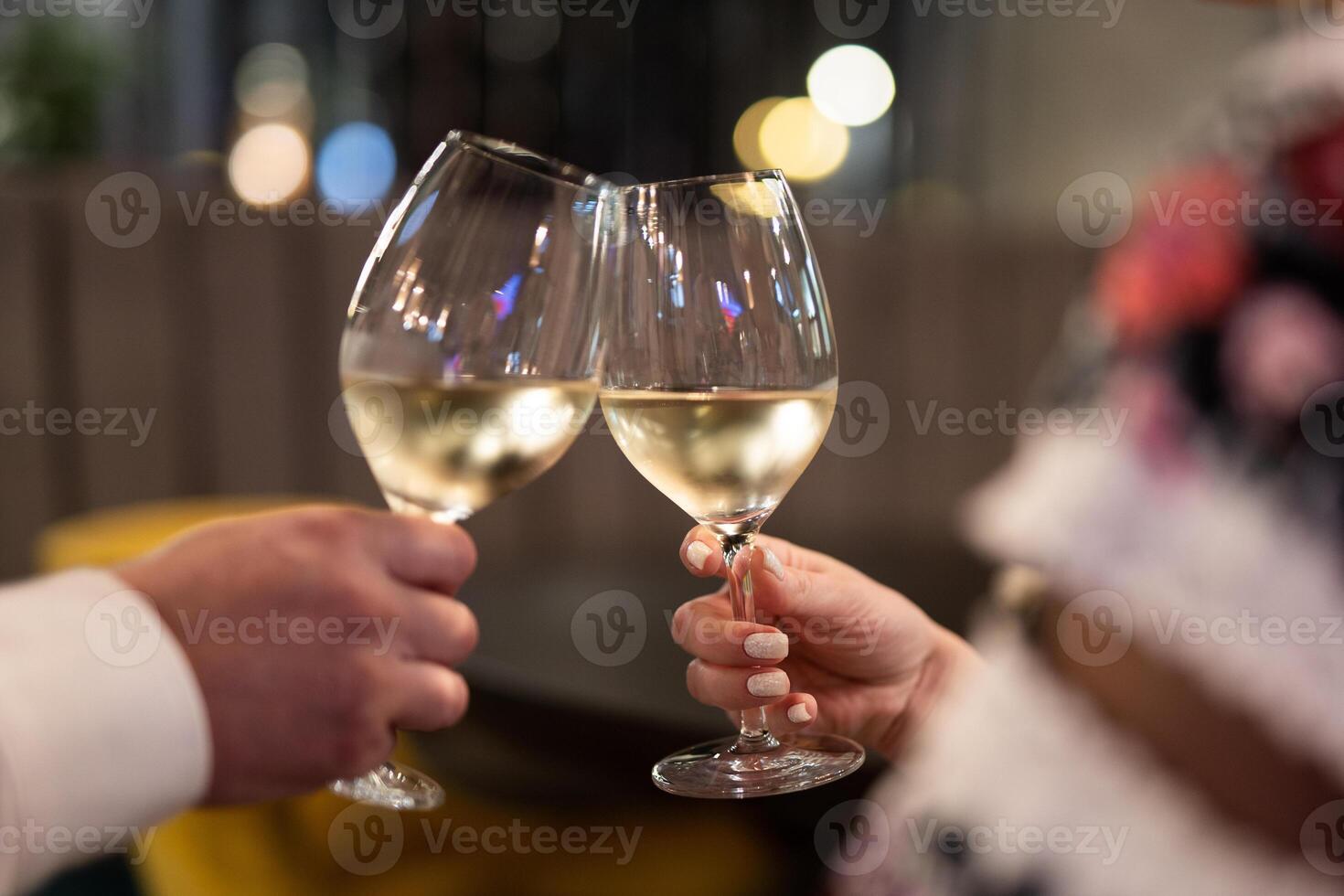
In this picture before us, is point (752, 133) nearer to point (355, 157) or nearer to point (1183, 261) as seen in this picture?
point (355, 157)

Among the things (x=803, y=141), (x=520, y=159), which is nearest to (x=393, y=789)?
(x=520, y=159)

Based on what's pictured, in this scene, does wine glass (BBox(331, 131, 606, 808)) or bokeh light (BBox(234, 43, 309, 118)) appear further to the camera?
bokeh light (BBox(234, 43, 309, 118))

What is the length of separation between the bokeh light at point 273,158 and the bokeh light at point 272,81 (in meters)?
0.08

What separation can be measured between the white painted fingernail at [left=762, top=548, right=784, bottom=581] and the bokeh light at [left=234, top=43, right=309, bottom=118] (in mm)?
3816

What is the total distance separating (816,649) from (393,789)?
29cm

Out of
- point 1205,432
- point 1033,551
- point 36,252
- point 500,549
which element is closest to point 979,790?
point 1033,551

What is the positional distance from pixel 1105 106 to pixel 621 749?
333 cm

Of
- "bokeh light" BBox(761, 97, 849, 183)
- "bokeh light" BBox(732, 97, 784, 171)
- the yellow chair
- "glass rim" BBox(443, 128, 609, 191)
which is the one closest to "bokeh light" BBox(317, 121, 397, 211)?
"bokeh light" BBox(732, 97, 784, 171)

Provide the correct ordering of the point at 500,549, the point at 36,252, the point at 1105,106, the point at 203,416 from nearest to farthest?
the point at 36,252 → the point at 203,416 → the point at 500,549 → the point at 1105,106

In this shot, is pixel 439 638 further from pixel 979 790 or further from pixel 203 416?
pixel 203 416

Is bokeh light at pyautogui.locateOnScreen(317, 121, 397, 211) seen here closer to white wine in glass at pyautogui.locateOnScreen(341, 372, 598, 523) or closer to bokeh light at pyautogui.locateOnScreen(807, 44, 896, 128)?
bokeh light at pyautogui.locateOnScreen(807, 44, 896, 128)

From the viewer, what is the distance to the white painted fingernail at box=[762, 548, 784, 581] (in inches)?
27.8

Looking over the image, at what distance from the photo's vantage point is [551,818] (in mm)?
1509

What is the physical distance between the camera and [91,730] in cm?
57
